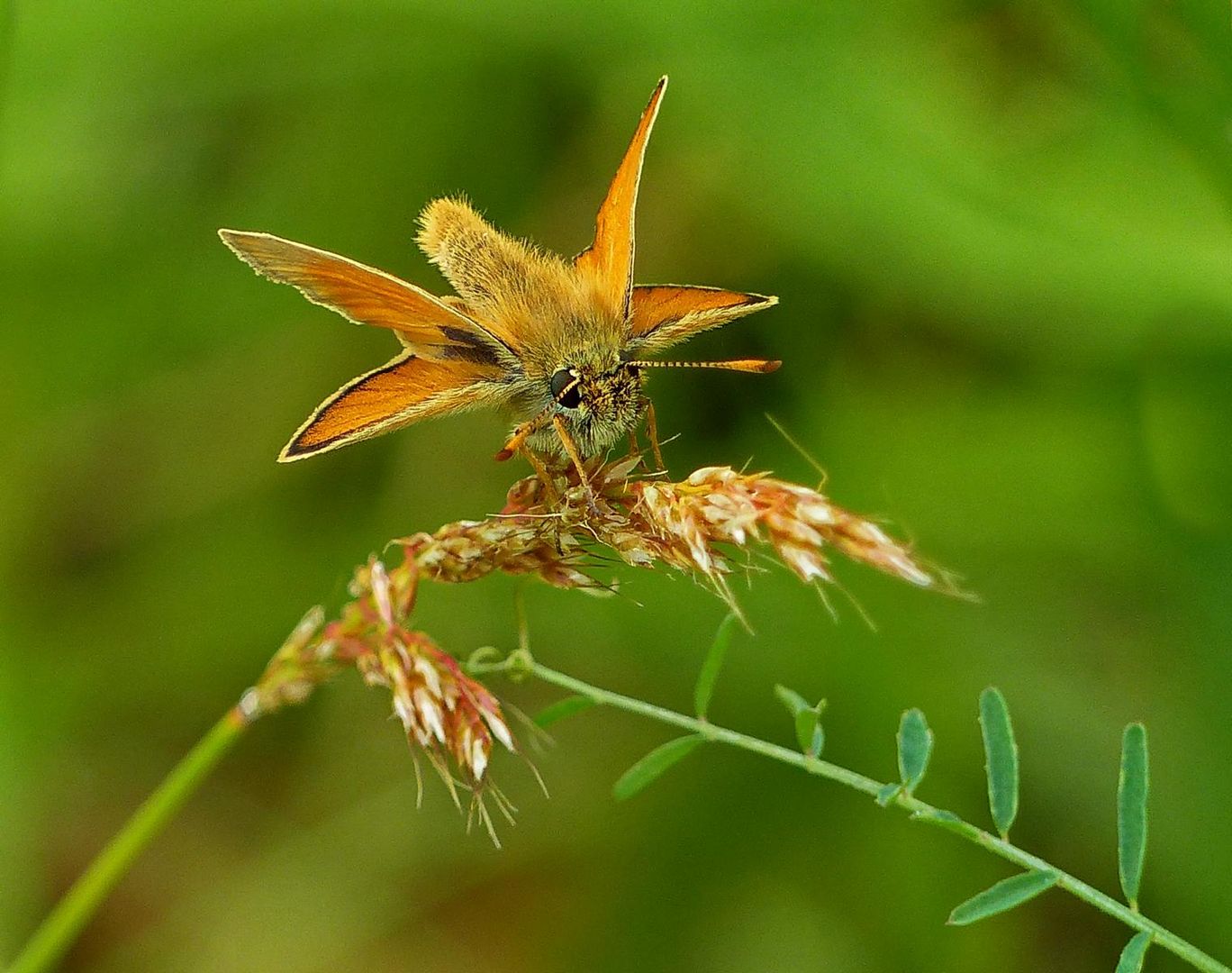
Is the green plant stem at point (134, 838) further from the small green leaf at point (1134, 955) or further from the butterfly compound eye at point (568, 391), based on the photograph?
the small green leaf at point (1134, 955)

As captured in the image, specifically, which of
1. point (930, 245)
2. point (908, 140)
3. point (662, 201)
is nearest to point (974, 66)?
point (908, 140)

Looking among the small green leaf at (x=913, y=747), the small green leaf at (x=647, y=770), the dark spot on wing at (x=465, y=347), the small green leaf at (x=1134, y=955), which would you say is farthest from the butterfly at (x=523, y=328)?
the small green leaf at (x=1134, y=955)

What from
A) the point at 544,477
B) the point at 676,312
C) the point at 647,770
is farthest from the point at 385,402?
the point at 647,770

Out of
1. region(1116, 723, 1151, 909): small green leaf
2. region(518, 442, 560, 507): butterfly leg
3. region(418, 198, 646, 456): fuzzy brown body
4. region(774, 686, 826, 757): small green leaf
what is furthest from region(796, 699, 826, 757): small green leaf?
region(418, 198, 646, 456): fuzzy brown body

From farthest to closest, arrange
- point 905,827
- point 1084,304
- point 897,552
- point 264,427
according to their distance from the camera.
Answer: point 264,427 → point 1084,304 → point 905,827 → point 897,552

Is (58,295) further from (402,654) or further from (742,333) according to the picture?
(402,654)

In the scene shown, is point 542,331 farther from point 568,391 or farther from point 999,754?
point 999,754
